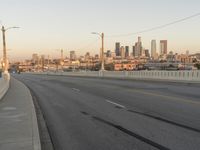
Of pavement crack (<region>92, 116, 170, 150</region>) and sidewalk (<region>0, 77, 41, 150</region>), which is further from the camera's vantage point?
sidewalk (<region>0, 77, 41, 150</region>)

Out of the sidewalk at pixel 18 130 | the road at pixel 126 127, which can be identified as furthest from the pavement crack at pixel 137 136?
the sidewalk at pixel 18 130

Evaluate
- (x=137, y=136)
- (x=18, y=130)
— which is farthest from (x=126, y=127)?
(x=18, y=130)

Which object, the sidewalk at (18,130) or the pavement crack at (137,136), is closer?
the pavement crack at (137,136)

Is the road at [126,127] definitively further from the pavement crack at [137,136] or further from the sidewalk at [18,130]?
the sidewalk at [18,130]

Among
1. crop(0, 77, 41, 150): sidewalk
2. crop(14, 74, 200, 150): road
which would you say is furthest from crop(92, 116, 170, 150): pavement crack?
crop(0, 77, 41, 150): sidewalk

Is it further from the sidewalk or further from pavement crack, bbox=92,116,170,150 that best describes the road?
the sidewalk

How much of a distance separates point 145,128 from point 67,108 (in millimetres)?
6681

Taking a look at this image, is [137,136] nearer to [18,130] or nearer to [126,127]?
[126,127]

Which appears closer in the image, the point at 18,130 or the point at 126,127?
the point at 18,130

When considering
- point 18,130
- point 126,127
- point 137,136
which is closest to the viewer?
point 137,136

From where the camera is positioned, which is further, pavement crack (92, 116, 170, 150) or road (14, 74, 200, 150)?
road (14, 74, 200, 150)

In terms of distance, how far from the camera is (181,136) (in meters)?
9.36

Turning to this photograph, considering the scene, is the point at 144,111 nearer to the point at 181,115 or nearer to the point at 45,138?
the point at 181,115

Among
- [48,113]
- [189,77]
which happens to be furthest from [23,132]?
[189,77]
